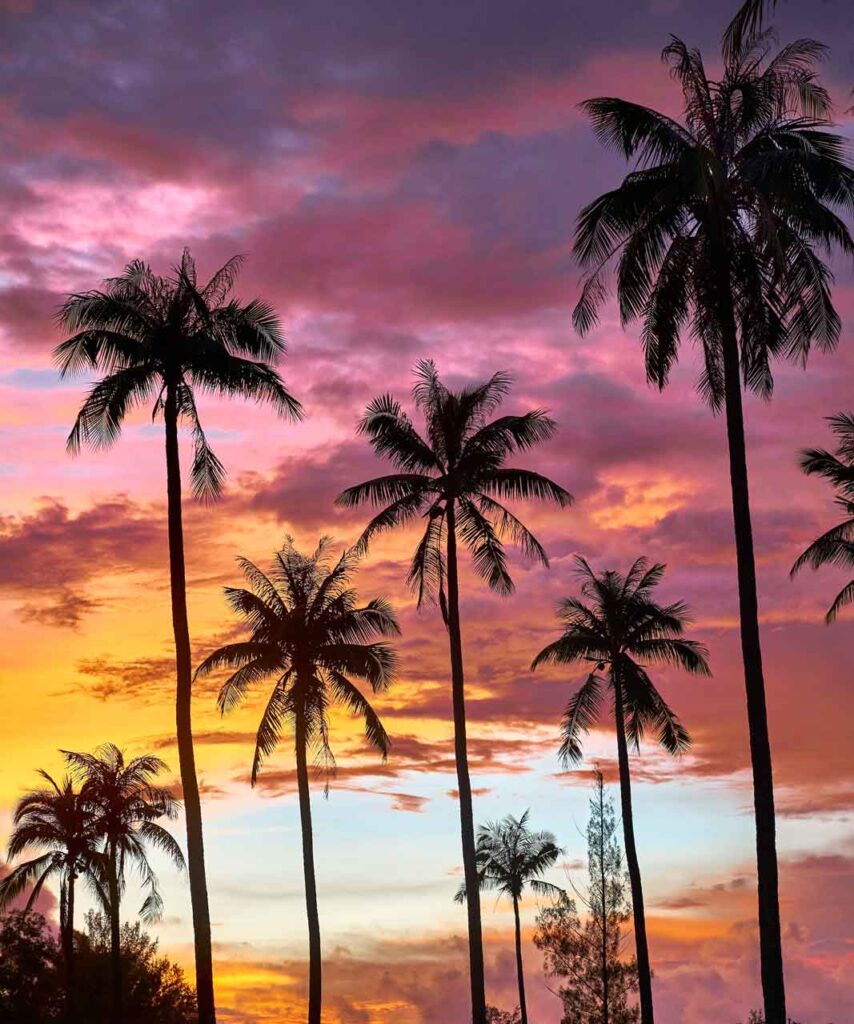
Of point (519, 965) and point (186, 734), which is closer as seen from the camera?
point (186, 734)

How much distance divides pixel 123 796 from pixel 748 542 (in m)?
35.9

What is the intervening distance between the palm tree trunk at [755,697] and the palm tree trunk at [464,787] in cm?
1296

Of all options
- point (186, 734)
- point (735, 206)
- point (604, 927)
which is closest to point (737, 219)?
point (735, 206)

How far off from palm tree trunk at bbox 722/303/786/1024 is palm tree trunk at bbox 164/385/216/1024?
456 inches

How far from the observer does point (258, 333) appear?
34.6 meters

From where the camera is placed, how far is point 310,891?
152 feet

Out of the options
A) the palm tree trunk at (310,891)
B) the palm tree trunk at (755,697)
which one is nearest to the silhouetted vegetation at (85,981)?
the palm tree trunk at (310,891)

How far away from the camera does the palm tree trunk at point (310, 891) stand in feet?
147

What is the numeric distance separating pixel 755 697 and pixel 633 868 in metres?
24.0

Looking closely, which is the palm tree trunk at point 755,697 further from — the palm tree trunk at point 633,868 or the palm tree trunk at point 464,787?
the palm tree trunk at point 633,868

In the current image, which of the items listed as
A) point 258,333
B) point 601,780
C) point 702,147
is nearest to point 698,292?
point 702,147

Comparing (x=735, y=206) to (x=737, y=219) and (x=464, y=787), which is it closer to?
(x=737, y=219)

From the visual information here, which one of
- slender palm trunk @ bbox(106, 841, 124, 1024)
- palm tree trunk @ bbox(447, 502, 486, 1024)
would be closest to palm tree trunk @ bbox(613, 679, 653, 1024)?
palm tree trunk @ bbox(447, 502, 486, 1024)

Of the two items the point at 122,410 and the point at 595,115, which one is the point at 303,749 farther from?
the point at 595,115
